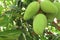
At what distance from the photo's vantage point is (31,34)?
900mm

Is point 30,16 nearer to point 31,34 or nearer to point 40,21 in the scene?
point 40,21

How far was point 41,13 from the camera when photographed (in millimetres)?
759

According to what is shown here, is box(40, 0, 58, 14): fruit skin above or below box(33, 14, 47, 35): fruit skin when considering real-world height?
above

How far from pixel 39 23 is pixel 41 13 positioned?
0.05 metres

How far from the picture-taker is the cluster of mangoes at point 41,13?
2.40 ft

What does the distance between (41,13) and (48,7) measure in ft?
0.12

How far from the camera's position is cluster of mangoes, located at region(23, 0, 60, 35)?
73 centimetres

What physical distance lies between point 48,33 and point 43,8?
27cm

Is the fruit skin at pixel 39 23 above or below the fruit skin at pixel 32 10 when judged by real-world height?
below

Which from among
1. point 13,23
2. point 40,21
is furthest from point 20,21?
point 40,21

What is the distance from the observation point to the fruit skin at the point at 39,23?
728 millimetres

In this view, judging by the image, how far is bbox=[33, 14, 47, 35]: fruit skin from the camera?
28.6 inches

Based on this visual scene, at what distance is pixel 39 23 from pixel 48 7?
77 millimetres

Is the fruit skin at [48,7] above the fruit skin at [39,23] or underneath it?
above
